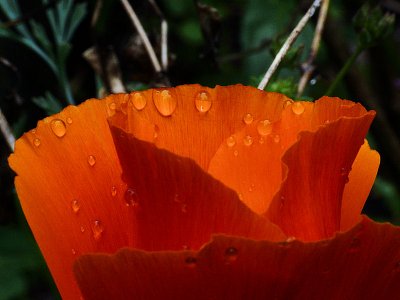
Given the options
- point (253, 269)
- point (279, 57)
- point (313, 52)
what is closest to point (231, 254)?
point (253, 269)

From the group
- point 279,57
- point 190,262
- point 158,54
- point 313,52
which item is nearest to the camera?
point 190,262

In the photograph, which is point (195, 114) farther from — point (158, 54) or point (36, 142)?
point (158, 54)

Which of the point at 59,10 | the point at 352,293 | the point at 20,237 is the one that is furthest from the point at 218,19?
the point at 352,293

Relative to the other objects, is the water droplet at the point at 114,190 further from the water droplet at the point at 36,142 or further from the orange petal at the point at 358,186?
the orange petal at the point at 358,186

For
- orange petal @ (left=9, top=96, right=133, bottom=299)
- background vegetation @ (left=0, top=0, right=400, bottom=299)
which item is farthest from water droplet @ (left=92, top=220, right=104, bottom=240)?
background vegetation @ (left=0, top=0, right=400, bottom=299)

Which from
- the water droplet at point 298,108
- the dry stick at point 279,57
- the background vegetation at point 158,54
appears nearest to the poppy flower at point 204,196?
the water droplet at point 298,108

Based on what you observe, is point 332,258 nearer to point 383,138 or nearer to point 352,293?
point 352,293

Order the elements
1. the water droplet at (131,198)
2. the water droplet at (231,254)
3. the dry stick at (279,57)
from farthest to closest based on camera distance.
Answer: the dry stick at (279,57) < the water droplet at (131,198) < the water droplet at (231,254)
